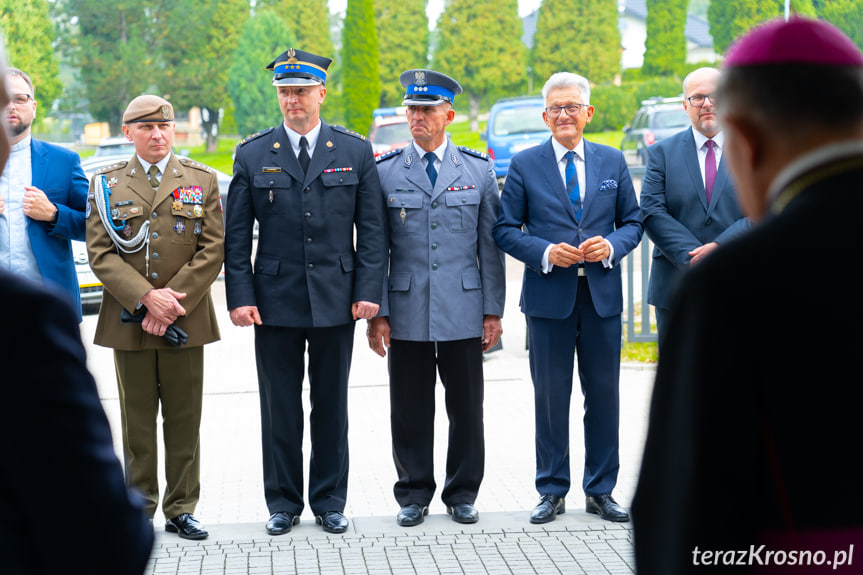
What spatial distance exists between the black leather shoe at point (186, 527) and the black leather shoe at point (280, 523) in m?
0.31

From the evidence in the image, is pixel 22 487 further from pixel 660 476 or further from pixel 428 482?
pixel 428 482

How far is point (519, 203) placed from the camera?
225 inches

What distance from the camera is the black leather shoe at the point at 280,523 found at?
5.32 m

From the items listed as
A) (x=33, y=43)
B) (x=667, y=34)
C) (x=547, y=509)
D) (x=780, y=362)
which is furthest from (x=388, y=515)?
(x=667, y=34)

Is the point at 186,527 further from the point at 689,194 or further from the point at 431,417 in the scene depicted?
the point at 689,194

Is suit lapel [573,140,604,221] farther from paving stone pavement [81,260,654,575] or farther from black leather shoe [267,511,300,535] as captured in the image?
black leather shoe [267,511,300,535]

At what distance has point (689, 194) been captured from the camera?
18.8 ft

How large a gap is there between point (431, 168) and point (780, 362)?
4287 millimetres

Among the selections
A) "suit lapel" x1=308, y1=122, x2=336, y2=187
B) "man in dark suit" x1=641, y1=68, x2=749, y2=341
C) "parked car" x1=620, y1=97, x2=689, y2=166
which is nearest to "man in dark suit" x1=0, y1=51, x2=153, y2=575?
"suit lapel" x1=308, y1=122, x2=336, y2=187

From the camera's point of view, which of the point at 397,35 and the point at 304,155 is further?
the point at 397,35

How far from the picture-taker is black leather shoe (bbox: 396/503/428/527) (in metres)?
5.45

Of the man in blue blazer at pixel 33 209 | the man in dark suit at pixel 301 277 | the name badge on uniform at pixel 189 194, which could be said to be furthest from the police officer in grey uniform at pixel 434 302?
the man in blue blazer at pixel 33 209

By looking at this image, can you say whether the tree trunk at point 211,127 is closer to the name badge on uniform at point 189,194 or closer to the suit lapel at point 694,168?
the name badge on uniform at point 189,194

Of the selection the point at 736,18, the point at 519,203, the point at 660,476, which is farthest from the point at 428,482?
the point at 736,18
